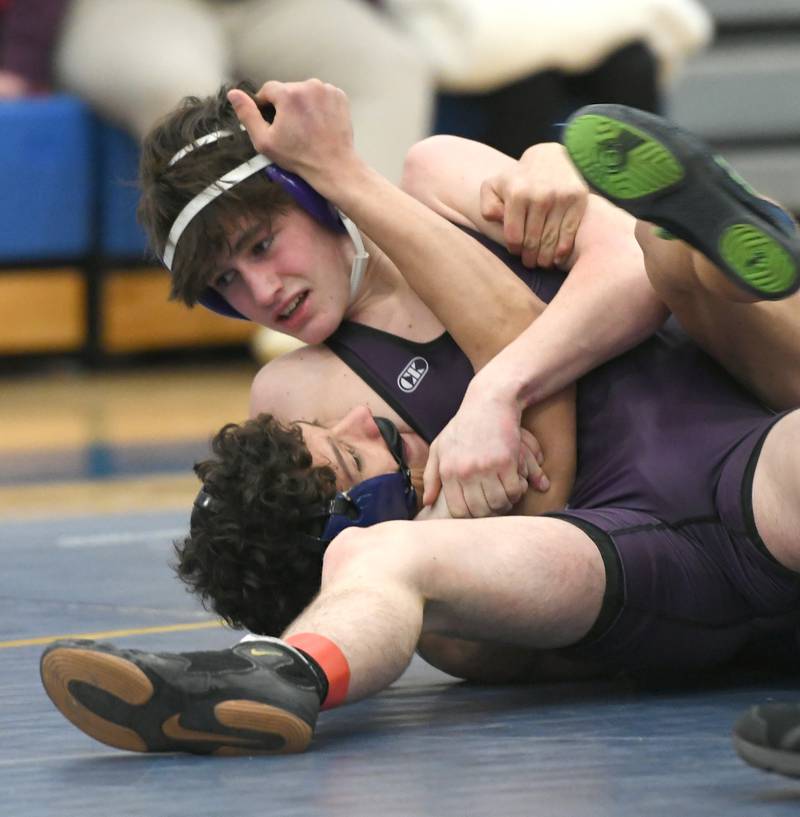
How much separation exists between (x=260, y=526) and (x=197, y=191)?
461mm

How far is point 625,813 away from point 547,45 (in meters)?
4.49

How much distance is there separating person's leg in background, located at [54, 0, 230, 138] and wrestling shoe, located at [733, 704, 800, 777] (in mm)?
3836

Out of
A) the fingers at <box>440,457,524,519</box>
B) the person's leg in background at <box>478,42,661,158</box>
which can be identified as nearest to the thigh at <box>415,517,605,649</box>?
the fingers at <box>440,457,524,519</box>

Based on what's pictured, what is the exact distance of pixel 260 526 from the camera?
7.06 ft

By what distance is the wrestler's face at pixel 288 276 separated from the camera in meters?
2.34

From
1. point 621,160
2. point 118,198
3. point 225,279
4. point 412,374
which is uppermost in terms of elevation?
point 621,160

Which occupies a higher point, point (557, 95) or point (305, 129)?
point (305, 129)

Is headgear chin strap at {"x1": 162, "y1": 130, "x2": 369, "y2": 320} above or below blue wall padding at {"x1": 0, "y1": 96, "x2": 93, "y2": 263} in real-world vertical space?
above

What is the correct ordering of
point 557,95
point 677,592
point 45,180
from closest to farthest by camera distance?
point 677,592
point 45,180
point 557,95

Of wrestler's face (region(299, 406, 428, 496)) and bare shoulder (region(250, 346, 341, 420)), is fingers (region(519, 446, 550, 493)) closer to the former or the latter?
wrestler's face (region(299, 406, 428, 496))

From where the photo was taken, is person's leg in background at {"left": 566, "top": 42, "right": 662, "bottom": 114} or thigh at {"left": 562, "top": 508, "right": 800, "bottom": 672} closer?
thigh at {"left": 562, "top": 508, "right": 800, "bottom": 672}

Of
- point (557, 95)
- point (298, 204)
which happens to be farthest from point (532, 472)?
point (557, 95)

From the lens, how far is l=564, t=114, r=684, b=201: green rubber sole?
2031 mm

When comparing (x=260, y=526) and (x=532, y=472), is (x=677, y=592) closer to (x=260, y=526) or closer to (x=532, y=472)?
(x=532, y=472)
